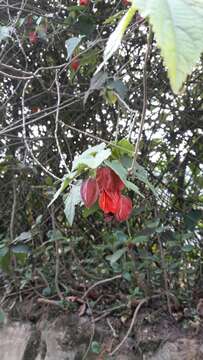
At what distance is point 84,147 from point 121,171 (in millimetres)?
1247

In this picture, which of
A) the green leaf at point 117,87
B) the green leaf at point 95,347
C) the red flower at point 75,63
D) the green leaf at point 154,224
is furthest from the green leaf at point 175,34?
the green leaf at point 95,347

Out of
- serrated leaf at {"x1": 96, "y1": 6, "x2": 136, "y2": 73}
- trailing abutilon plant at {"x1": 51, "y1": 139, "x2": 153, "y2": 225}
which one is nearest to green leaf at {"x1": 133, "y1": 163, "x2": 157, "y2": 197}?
trailing abutilon plant at {"x1": 51, "y1": 139, "x2": 153, "y2": 225}

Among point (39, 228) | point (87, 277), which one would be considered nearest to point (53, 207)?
point (39, 228)

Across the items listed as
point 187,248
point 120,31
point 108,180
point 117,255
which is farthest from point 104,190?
point 187,248

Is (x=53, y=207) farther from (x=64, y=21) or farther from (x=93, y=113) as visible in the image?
(x=64, y=21)

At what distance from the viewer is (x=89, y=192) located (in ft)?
2.31

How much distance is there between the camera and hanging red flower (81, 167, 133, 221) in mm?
693

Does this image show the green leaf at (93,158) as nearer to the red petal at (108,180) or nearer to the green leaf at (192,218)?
the red petal at (108,180)

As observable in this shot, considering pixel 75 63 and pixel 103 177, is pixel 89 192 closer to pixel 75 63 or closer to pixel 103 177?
pixel 103 177

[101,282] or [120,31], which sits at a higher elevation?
[120,31]

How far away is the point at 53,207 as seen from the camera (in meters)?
1.81

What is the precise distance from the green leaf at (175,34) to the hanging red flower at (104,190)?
361 mm

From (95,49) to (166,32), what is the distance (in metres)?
1.12

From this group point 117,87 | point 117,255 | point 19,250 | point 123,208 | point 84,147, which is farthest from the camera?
point 84,147
